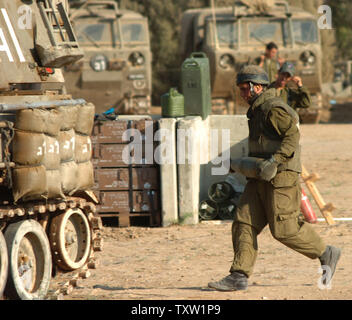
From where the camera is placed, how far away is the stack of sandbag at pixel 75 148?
28.3 feet

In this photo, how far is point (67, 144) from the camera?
8.72 m

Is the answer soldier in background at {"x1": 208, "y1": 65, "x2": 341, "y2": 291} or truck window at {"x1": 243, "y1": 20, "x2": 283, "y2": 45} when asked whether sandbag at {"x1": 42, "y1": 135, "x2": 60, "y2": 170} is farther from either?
truck window at {"x1": 243, "y1": 20, "x2": 283, "y2": 45}

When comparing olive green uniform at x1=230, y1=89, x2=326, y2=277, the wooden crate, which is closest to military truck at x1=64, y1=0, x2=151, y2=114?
the wooden crate

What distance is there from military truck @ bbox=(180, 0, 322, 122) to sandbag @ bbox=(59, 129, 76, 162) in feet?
43.0

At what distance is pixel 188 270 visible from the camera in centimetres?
945

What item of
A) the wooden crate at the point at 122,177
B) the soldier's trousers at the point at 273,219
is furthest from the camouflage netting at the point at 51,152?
the wooden crate at the point at 122,177

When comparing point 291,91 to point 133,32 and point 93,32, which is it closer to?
point 93,32

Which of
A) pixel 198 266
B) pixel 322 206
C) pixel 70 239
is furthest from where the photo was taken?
pixel 322 206

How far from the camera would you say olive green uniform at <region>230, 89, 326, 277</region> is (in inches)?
307

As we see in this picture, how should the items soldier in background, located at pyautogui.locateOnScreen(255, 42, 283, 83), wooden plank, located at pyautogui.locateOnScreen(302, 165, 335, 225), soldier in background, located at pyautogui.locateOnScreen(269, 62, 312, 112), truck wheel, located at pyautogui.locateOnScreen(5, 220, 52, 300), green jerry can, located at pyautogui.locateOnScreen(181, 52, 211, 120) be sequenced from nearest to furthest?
truck wheel, located at pyautogui.locateOnScreen(5, 220, 52, 300), soldier in background, located at pyautogui.locateOnScreen(269, 62, 312, 112), wooden plank, located at pyautogui.locateOnScreen(302, 165, 335, 225), green jerry can, located at pyautogui.locateOnScreen(181, 52, 211, 120), soldier in background, located at pyautogui.locateOnScreen(255, 42, 283, 83)

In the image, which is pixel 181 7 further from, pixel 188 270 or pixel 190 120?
pixel 188 270

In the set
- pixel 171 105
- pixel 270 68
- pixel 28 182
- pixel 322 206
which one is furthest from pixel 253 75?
pixel 270 68

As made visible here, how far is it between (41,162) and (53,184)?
31 centimetres

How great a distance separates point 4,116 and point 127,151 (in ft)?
13.1
